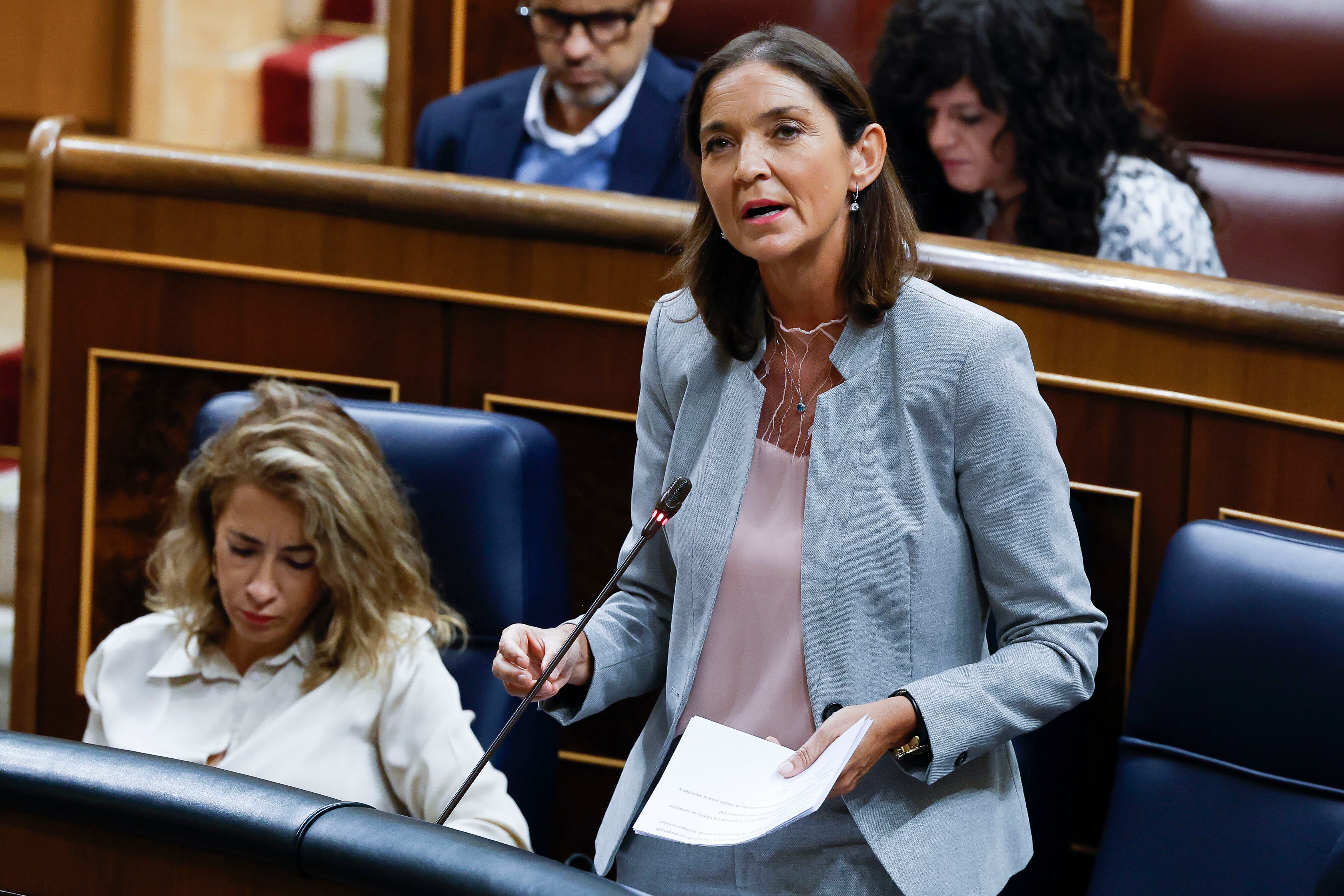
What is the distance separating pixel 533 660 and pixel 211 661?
428 mm

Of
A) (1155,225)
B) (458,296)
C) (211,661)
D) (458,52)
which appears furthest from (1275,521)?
(458,52)

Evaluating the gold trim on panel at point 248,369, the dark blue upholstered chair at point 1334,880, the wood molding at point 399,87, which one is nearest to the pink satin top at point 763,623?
the dark blue upholstered chair at point 1334,880

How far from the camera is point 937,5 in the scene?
139 cm

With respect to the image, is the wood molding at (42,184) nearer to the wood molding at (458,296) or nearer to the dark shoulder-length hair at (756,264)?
the wood molding at (458,296)

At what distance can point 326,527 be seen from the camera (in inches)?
41.4

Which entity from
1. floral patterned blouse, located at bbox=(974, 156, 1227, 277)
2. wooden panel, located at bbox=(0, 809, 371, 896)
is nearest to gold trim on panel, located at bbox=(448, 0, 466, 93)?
floral patterned blouse, located at bbox=(974, 156, 1227, 277)

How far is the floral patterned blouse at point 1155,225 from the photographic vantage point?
1312 mm

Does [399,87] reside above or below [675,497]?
above

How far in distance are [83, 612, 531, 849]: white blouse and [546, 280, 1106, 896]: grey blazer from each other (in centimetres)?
26

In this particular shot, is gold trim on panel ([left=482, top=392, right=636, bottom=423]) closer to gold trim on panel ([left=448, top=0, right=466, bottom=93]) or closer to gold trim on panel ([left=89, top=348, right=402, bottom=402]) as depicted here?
gold trim on panel ([left=89, top=348, right=402, bottom=402])

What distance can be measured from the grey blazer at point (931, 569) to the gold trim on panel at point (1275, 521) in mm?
351

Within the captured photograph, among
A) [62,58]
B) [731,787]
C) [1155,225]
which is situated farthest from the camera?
[62,58]

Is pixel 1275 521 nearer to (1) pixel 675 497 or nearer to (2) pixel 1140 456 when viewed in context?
(2) pixel 1140 456

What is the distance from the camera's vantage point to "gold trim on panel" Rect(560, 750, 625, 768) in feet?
4.11
